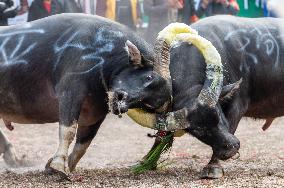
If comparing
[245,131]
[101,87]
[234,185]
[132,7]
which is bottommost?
[245,131]

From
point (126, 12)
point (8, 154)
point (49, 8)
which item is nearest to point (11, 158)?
point (8, 154)

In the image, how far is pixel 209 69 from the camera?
23.8 ft

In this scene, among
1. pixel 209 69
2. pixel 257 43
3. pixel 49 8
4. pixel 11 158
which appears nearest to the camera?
pixel 209 69

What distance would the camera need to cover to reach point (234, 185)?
696 centimetres

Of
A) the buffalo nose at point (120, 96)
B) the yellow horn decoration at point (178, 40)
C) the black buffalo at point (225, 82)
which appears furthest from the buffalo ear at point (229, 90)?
the buffalo nose at point (120, 96)

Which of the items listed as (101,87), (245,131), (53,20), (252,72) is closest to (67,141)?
(101,87)

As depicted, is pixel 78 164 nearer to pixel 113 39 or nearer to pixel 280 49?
pixel 113 39

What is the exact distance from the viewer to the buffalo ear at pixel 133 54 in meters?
7.01

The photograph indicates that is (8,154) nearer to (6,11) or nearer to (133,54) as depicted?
(133,54)

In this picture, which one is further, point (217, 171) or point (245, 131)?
point (245, 131)

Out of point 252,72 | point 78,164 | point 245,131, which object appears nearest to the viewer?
point 252,72

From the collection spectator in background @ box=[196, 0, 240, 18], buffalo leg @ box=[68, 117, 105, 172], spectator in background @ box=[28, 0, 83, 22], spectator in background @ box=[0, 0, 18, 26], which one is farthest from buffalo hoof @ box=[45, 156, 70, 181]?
spectator in background @ box=[196, 0, 240, 18]

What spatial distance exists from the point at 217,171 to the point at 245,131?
404 cm

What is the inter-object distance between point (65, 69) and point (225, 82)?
1471 mm
